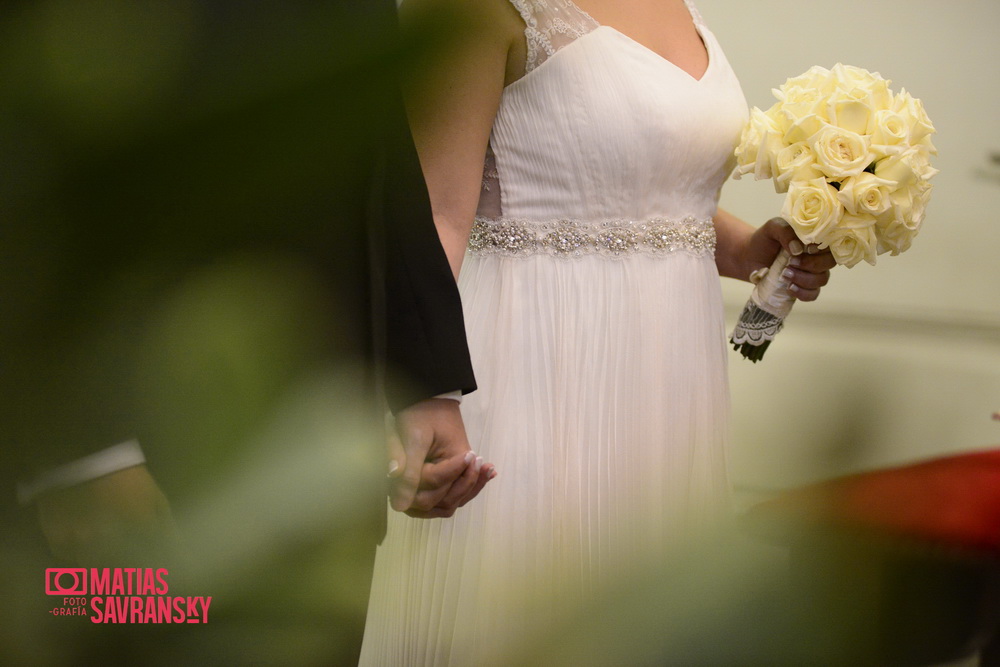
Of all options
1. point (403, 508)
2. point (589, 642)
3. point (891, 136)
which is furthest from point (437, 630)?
point (589, 642)

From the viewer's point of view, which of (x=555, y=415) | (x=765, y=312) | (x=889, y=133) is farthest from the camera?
(x=765, y=312)

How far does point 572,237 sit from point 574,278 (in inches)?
2.0

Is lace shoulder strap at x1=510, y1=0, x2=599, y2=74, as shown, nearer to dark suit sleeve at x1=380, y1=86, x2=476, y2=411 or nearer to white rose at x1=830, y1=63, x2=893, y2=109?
white rose at x1=830, y1=63, x2=893, y2=109

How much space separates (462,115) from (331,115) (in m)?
0.76

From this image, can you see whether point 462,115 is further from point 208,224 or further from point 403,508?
point 208,224

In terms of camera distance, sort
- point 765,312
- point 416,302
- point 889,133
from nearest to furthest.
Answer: point 416,302
point 889,133
point 765,312

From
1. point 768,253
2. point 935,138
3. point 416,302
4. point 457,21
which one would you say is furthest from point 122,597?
point 935,138

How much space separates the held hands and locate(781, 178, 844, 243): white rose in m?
0.07

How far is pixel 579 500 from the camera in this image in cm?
→ 101

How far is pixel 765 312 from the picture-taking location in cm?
113

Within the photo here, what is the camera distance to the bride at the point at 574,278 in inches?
38.0

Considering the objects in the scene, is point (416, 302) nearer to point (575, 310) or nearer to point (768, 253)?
point (575, 310)

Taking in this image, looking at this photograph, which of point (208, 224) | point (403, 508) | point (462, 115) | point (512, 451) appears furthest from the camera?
point (512, 451)

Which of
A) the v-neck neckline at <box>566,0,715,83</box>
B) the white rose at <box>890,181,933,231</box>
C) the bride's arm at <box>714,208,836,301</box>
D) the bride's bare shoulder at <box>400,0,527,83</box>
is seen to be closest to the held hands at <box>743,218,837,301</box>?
the bride's arm at <box>714,208,836,301</box>
